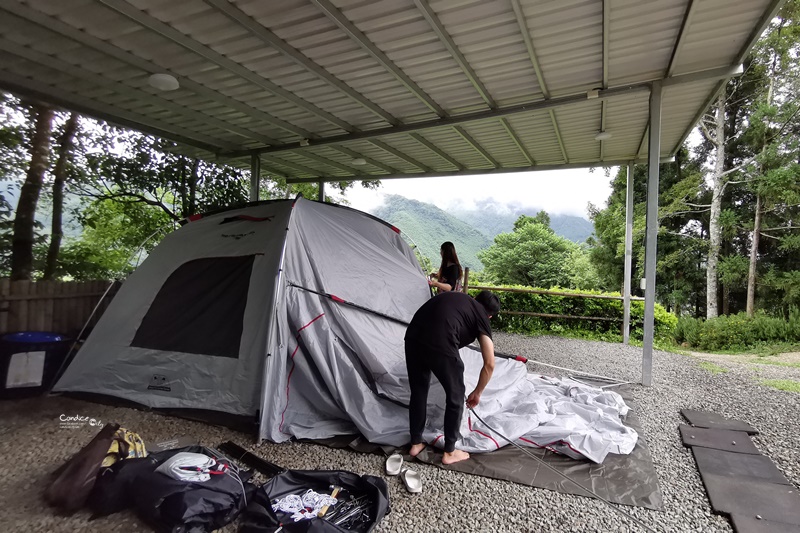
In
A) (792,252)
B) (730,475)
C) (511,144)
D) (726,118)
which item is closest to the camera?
(730,475)

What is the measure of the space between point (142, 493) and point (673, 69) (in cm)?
499

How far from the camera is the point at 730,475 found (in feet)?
8.39

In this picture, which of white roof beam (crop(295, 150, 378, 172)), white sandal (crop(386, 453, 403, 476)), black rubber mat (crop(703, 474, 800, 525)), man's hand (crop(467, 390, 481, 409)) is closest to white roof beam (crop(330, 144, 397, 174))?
white roof beam (crop(295, 150, 378, 172))

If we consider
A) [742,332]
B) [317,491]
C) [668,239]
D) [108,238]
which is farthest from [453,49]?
[668,239]

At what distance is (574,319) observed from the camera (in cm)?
797

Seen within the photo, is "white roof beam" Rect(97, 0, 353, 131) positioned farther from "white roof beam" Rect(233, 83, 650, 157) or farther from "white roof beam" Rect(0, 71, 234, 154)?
"white roof beam" Rect(0, 71, 234, 154)

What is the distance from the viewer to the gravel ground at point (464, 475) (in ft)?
6.75

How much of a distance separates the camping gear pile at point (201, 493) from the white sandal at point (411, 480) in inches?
9.3

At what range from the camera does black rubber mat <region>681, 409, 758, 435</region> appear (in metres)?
3.28

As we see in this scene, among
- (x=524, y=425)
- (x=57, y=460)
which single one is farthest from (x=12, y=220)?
(x=524, y=425)

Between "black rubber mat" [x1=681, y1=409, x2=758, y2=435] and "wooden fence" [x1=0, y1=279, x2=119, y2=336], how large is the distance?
240 inches

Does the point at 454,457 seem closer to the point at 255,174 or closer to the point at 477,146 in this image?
the point at 477,146

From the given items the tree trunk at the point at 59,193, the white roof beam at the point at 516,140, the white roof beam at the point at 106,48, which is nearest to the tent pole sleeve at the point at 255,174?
the white roof beam at the point at 106,48

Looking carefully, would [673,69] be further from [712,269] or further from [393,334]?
[712,269]
